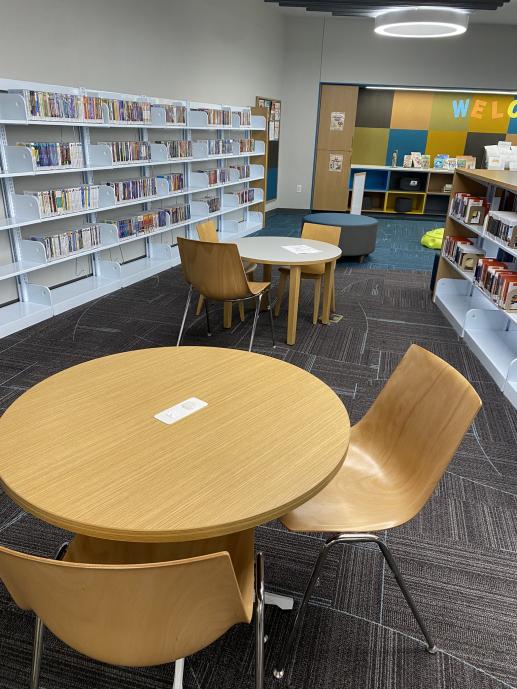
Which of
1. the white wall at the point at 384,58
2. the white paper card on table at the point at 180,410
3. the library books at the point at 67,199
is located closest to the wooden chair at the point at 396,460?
the white paper card on table at the point at 180,410

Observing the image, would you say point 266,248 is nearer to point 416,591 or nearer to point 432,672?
point 416,591

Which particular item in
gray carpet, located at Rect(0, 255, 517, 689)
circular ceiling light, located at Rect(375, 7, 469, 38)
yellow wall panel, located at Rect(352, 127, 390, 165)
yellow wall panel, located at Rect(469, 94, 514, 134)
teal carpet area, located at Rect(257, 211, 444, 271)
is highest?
circular ceiling light, located at Rect(375, 7, 469, 38)

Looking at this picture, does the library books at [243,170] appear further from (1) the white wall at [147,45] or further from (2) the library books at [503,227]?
(2) the library books at [503,227]

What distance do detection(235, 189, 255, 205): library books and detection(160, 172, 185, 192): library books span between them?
53.8 inches

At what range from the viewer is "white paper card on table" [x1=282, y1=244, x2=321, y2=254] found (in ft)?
12.4

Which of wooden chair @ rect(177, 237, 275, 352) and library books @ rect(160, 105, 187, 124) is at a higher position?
library books @ rect(160, 105, 187, 124)

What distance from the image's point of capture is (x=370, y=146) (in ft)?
33.3

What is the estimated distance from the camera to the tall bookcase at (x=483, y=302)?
344cm

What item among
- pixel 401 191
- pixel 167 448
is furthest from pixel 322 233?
pixel 401 191

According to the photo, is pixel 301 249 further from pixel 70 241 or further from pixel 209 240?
pixel 70 241

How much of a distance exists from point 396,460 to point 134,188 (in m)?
4.43

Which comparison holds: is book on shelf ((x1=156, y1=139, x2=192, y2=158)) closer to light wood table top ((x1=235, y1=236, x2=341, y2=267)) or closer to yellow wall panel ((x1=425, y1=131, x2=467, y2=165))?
light wood table top ((x1=235, y1=236, x2=341, y2=267))

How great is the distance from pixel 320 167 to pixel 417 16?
460 centimetres

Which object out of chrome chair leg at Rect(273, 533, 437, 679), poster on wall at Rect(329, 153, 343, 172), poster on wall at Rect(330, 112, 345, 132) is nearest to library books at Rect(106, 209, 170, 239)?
chrome chair leg at Rect(273, 533, 437, 679)
